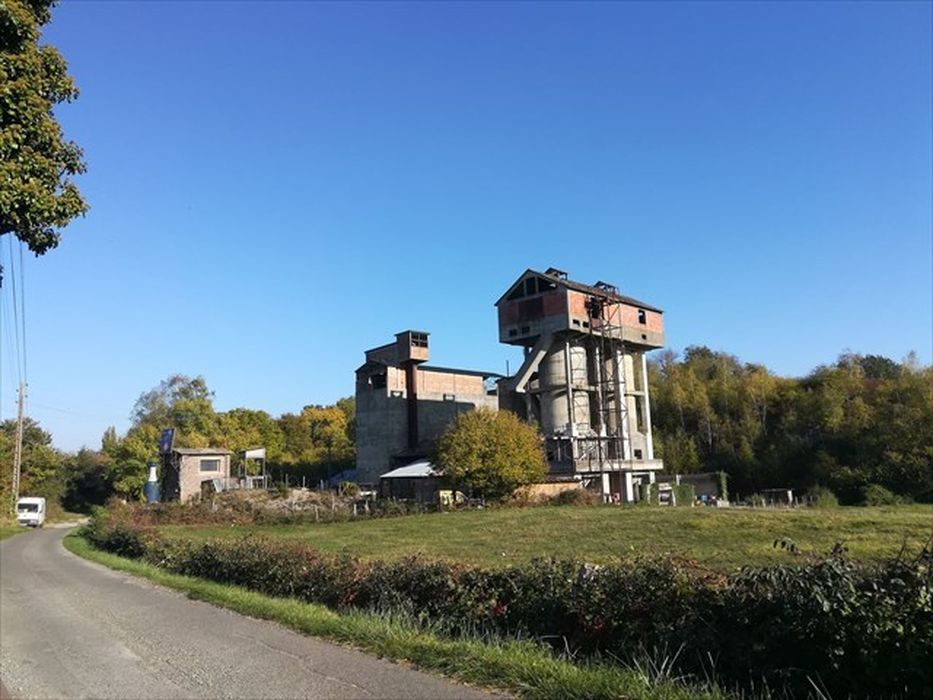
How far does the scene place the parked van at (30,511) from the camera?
66875 mm

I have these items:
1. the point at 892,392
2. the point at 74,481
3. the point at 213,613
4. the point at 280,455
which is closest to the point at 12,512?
the point at 74,481

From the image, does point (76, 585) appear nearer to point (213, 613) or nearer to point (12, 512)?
point (213, 613)

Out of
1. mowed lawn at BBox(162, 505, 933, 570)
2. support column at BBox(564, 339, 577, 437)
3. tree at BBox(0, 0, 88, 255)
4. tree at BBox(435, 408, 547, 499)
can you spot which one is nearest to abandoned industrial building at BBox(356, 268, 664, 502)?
support column at BBox(564, 339, 577, 437)

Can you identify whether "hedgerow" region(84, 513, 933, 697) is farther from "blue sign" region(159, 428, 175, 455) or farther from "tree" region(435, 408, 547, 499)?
"blue sign" region(159, 428, 175, 455)

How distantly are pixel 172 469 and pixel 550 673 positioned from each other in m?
71.8

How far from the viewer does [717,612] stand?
6336mm

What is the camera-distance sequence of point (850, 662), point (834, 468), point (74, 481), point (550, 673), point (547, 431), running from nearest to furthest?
point (850, 662) → point (550, 673) → point (547, 431) → point (834, 468) → point (74, 481)

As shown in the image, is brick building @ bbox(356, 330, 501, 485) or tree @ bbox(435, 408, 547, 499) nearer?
tree @ bbox(435, 408, 547, 499)

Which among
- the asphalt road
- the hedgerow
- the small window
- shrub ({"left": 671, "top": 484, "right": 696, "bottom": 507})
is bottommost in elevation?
shrub ({"left": 671, "top": 484, "right": 696, "bottom": 507})

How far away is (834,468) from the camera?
71.6 meters

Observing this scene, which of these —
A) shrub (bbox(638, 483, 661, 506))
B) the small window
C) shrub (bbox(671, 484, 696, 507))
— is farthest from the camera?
the small window

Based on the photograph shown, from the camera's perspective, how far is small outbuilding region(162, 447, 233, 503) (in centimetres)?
6925

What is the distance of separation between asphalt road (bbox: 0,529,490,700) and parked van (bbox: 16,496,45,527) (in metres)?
60.8

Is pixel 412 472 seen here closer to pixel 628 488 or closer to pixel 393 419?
pixel 393 419
